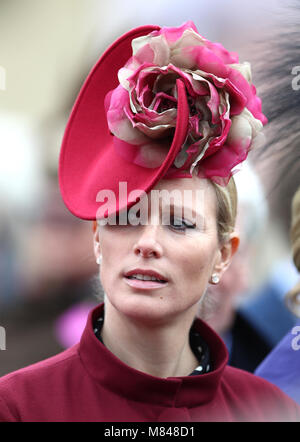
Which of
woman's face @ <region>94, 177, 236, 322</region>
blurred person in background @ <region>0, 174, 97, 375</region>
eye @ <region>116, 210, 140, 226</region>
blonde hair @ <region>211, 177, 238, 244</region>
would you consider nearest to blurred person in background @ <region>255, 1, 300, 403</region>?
blonde hair @ <region>211, 177, 238, 244</region>

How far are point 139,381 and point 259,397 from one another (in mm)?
471

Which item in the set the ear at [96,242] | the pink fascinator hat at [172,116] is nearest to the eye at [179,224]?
the pink fascinator hat at [172,116]

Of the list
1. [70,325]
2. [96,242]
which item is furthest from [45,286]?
[96,242]

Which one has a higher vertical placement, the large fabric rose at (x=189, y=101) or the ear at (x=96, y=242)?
the large fabric rose at (x=189, y=101)

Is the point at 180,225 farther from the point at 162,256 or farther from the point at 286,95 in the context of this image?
the point at 286,95

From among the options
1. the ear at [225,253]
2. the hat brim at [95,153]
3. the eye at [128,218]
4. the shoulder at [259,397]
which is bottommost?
the shoulder at [259,397]

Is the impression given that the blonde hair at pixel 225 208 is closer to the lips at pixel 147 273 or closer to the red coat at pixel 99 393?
the lips at pixel 147 273

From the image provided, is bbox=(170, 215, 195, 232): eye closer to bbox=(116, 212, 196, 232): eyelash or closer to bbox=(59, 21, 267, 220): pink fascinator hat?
bbox=(116, 212, 196, 232): eyelash

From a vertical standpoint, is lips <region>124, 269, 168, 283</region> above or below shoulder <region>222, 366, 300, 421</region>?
above

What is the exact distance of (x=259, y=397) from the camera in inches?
70.2

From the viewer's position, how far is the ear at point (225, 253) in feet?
5.49

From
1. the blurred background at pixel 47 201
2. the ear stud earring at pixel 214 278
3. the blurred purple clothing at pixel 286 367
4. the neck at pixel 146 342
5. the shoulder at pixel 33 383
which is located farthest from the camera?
the blurred background at pixel 47 201

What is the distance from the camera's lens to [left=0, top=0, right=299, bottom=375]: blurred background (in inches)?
108

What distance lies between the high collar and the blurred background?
3.28ft
